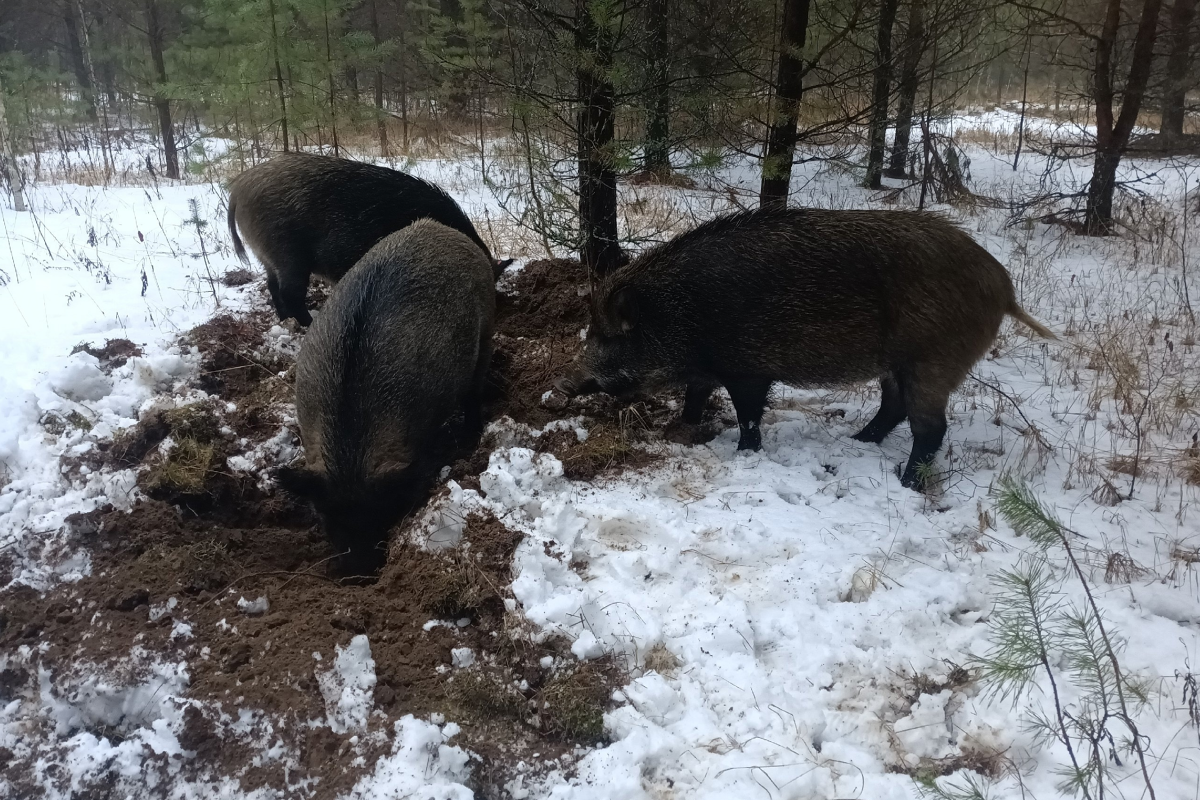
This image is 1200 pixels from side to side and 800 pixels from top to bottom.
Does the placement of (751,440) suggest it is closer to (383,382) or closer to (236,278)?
(383,382)

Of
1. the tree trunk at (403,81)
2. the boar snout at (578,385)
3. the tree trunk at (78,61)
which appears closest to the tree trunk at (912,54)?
the boar snout at (578,385)

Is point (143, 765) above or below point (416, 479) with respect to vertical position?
below

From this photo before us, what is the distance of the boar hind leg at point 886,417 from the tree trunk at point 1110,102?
579 cm

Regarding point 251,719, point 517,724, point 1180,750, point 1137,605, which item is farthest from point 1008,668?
point 251,719

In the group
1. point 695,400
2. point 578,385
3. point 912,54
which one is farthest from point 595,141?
point 912,54

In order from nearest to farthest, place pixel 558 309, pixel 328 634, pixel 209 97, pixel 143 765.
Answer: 1. pixel 143 765
2. pixel 328 634
3. pixel 558 309
4. pixel 209 97

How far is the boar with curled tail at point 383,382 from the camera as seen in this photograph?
339 cm

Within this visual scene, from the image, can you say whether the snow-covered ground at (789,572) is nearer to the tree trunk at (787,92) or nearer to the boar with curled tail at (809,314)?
the boar with curled tail at (809,314)

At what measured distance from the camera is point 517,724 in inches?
101

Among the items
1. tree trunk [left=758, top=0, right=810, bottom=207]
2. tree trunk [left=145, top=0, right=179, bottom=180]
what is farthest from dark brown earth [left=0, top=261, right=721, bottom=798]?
tree trunk [left=145, top=0, right=179, bottom=180]

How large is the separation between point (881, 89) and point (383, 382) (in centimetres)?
516

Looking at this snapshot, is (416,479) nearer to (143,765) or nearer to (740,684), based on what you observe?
(143,765)

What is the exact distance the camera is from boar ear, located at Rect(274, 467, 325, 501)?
311 centimetres

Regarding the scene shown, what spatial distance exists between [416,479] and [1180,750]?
3143 mm
